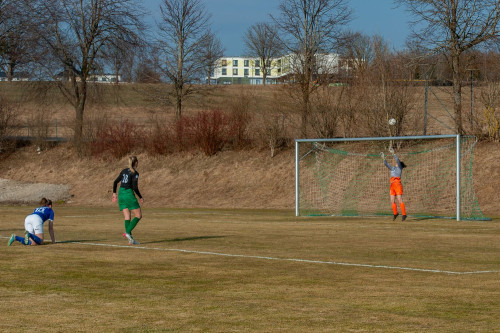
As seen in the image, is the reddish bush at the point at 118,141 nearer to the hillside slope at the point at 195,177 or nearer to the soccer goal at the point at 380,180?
the hillside slope at the point at 195,177

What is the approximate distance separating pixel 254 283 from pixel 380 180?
2566cm

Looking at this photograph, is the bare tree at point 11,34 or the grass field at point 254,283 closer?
the grass field at point 254,283

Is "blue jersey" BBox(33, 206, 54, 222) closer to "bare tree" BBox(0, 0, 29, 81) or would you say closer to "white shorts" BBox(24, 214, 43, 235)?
"white shorts" BBox(24, 214, 43, 235)

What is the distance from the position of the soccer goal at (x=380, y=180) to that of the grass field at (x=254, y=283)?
41.8 feet

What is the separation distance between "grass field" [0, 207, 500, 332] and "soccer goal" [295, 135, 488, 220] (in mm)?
12744

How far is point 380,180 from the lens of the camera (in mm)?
35281

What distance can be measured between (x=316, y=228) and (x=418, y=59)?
18248 mm

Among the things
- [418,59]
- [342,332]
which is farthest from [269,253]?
[418,59]

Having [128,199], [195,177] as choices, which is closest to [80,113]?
[195,177]

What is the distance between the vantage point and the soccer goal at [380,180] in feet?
103

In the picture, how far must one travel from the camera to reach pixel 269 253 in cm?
1444

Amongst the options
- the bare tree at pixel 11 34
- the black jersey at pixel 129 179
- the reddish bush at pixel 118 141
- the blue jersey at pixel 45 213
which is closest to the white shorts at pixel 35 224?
the blue jersey at pixel 45 213

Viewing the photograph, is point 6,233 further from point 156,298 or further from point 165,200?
point 165,200

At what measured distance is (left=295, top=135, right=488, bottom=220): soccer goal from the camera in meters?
31.5
